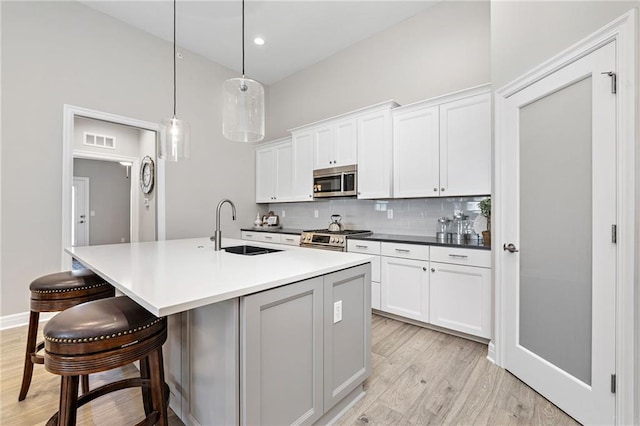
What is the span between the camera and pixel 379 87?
12.7 feet

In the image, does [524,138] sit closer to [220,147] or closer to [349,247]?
[349,247]

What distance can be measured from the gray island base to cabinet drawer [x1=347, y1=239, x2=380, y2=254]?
1.45 meters

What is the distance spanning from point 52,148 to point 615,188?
473 cm

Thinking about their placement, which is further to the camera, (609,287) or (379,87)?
(379,87)

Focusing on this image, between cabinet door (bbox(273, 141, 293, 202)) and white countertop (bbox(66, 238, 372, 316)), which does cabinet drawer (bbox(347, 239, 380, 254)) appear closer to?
white countertop (bbox(66, 238, 372, 316))

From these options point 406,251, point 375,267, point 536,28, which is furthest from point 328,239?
point 536,28

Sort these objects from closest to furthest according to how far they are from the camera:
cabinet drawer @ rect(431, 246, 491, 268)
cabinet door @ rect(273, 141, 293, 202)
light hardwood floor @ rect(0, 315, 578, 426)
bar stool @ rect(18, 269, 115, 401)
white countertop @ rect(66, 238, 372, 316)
Answer: white countertop @ rect(66, 238, 372, 316)
light hardwood floor @ rect(0, 315, 578, 426)
bar stool @ rect(18, 269, 115, 401)
cabinet drawer @ rect(431, 246, 491, 268)
cabinet door @ rect(273, 141, 293, 202)

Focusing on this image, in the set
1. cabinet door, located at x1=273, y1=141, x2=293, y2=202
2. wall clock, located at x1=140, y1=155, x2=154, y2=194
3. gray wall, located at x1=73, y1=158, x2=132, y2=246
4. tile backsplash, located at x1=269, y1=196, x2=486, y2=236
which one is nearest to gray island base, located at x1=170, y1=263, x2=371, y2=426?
tile backsplash, located at x1=269, y1=196, x2=486, y2=236

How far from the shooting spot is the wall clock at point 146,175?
14.7 ft

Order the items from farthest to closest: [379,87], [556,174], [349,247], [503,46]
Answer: [379,87], [349,247], [503,46], [556,174]

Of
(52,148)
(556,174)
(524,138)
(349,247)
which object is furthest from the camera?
(349,247)

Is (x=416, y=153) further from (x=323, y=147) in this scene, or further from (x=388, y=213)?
(x=323, y=147)

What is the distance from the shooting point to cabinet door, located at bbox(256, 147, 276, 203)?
4957 millimetres

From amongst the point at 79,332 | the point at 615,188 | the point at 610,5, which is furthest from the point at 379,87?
the point at 79,332
